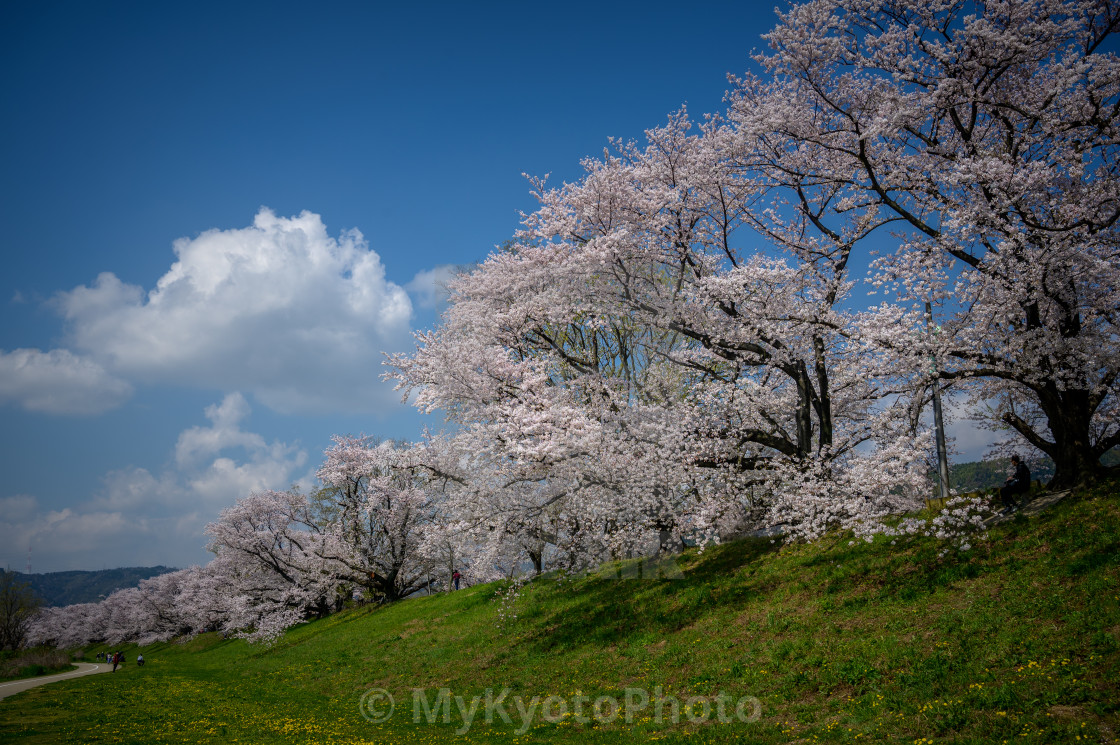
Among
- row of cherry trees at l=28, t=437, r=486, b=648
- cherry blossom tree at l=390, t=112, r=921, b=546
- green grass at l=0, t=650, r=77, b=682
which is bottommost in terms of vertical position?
green grass at l=0, t=650, r=77, b=682

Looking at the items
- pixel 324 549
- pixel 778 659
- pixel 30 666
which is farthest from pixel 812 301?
pixel 30 666

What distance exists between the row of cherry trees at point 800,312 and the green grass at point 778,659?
4.64 feet

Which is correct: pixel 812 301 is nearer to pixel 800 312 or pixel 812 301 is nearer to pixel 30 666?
pixel 800 312

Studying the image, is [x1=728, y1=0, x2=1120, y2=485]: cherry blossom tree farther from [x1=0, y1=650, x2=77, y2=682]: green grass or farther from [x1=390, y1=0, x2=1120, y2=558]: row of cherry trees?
[x1=0, y1=650, x2=77, y2=682]: green grass

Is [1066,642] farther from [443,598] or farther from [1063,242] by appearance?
[443,598]

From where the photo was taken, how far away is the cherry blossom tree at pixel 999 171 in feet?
39.1

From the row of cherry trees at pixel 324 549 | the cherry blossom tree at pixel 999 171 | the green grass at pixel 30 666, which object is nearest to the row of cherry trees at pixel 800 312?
the cherry blossom tree at pixel 999 171

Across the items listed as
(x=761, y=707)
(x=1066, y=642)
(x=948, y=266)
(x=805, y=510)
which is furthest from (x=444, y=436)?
(x=1066, y=642)

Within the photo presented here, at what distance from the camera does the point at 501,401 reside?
65.8 ft

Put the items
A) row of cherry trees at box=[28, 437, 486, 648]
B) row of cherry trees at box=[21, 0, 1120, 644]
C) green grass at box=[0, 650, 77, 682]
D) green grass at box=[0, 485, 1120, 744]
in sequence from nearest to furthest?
1. green grass at box=[0, 485, 1120, 744]
2. row of cherry trees at box=[21, 0, 1120, 644]
3. row of cherry trees at box=[28, 437, 486, 648]
4. green grass at box=[0, 650, 77, 682]

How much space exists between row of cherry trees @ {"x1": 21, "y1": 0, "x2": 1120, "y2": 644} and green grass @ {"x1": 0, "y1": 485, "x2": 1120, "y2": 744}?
1.41 meters

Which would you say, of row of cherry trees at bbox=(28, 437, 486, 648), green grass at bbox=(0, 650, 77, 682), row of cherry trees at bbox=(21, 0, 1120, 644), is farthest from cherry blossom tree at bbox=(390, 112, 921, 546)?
green grass at bbox=(0, 650, 77, 682)

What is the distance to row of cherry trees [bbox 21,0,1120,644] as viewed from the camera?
1243 centimetres

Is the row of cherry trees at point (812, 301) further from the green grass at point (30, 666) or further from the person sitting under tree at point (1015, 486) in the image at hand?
the green grass at point (30, 666)
